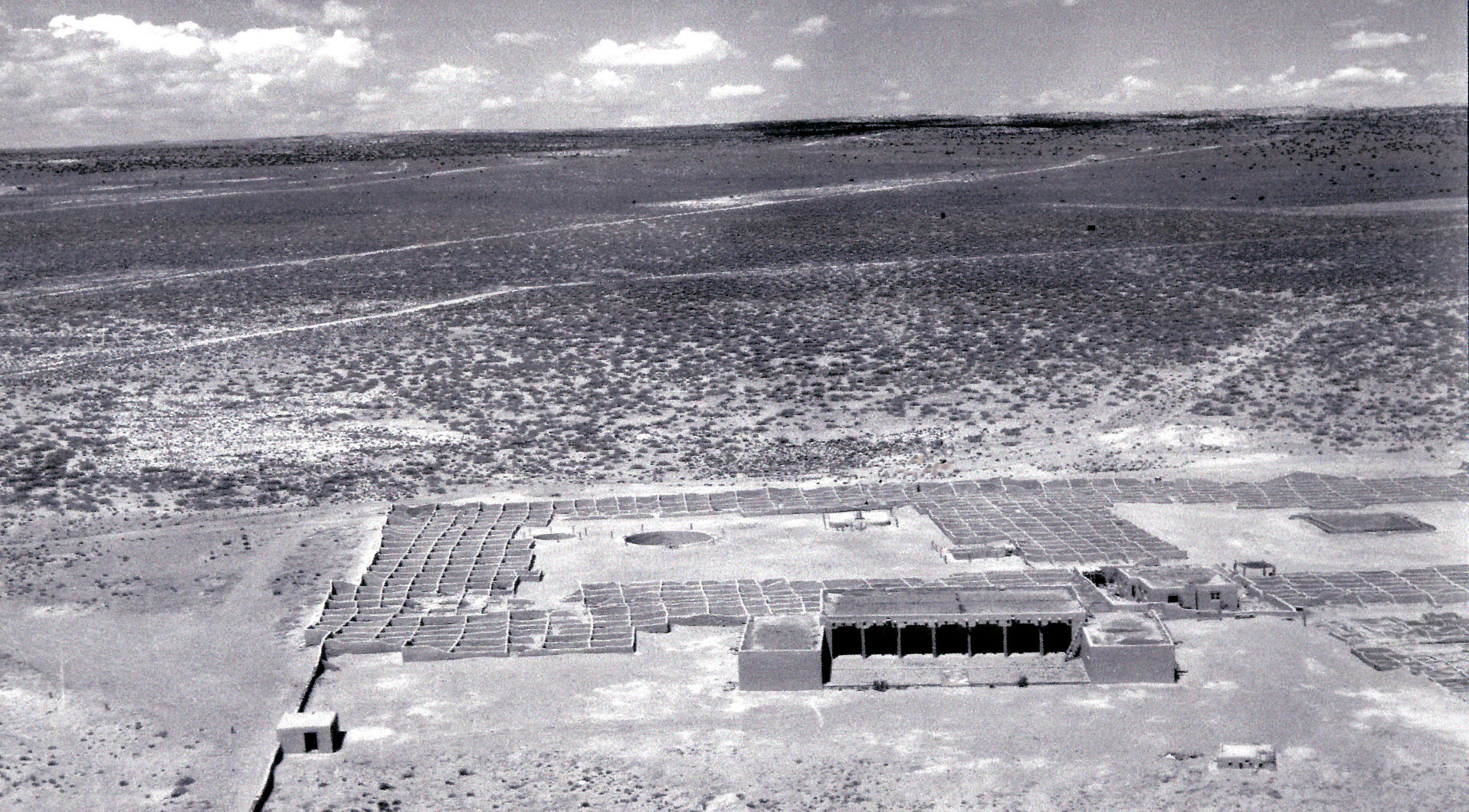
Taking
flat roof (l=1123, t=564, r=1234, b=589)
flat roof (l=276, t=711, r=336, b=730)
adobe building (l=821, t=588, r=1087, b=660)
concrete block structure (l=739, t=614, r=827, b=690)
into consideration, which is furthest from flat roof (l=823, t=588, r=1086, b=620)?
flat roof (l=276, t=711, r=336, b=730)

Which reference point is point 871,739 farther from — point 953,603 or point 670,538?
point 670,538

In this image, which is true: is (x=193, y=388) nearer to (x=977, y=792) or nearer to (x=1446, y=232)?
(x=977, y=792)

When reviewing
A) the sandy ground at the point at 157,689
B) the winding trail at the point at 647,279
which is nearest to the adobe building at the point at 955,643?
the sandy ground at the point at 157,689

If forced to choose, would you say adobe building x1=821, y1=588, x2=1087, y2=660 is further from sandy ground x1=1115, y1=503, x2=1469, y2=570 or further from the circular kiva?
the circular kiva

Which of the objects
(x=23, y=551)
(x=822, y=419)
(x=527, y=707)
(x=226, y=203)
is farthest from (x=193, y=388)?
(x=226, y=203)

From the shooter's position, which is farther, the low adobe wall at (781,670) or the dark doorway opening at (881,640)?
the dark doorway opening at (881,640)

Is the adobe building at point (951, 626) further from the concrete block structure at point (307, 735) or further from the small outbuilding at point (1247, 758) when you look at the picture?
the concrete block structure at point (307, 735)
